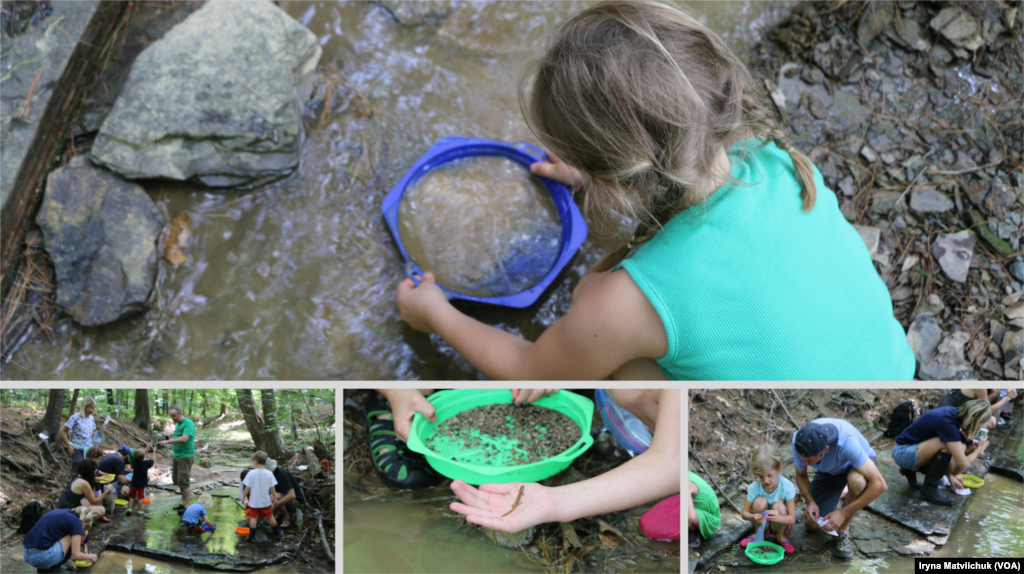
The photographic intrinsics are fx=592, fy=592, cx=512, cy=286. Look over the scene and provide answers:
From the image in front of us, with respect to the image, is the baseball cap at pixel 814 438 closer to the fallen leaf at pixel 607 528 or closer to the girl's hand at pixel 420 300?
the fallen leaf at pixel 607 528

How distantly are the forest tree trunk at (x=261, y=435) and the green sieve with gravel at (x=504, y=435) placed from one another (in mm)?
431

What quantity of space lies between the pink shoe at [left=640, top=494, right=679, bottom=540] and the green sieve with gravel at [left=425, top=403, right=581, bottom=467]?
0.28 m

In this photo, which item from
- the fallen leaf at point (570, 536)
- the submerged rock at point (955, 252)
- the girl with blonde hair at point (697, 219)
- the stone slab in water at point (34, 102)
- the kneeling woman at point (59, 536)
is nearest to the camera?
the kneeling woman at point (59, 536)

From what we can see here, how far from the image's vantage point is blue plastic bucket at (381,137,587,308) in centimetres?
216

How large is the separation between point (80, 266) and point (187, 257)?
13.3 inches

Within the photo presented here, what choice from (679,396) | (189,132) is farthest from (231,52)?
(679,396)

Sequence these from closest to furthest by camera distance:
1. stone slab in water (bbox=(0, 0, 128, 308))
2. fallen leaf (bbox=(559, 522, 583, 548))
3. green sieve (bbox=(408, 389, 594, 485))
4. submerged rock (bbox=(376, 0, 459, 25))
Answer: fallen leaf (bbox=(559, 522, 583, 548))
green sieve (bbox=(408, 389, 594, 485))
stone slab in water (bbox=(0, 0, 128, 308))
submerged rock (bbox=(376, 0, 459, 25))

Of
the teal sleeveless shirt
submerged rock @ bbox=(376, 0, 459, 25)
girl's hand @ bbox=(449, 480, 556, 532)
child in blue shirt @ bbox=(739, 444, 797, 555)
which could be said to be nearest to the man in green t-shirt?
girl's hand @ bbox=(449, 480, 556, 532)

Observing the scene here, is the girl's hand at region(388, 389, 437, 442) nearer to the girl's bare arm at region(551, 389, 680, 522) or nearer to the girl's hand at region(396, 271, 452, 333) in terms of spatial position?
the girl's bare arm at region(551, 389, 680, 522)

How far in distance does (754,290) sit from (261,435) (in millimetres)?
1044

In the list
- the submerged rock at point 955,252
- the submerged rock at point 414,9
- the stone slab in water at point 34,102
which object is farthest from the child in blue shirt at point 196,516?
the submerged rock at point 955,252

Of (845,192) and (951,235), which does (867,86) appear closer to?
(845,192)

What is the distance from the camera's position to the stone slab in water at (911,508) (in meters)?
0.88

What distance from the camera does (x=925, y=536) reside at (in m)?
0.88
